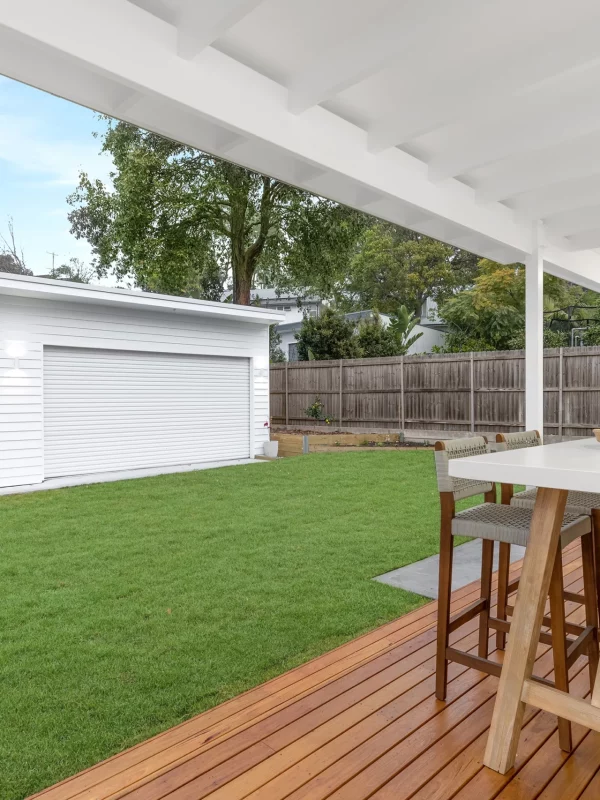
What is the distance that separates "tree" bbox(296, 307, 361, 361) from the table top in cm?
1403

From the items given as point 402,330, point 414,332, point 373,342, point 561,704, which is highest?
point 414,332

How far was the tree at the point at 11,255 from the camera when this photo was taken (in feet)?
84.6

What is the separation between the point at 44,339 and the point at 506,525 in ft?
24.8

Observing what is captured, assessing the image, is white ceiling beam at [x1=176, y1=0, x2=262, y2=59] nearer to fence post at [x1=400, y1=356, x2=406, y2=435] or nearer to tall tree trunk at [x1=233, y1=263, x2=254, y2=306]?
fence post at [x1=400, y1=356, x2=406, y2=435]

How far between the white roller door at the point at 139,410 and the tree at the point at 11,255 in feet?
62.2

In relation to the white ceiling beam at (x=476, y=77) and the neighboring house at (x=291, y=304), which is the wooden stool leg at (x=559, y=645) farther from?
the neighboring house at (x=291, y=304)

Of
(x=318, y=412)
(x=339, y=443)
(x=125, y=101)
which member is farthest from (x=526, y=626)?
(x=318, y=412)

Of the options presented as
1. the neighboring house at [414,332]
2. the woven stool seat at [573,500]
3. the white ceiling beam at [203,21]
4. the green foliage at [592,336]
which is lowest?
the woven stool seat at [573,500]

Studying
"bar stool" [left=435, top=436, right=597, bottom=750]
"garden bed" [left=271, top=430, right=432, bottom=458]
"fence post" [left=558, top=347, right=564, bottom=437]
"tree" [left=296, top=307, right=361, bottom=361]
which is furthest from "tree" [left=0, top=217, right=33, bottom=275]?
"bar stool" [left=435, top=436, right=597, bottom=750]

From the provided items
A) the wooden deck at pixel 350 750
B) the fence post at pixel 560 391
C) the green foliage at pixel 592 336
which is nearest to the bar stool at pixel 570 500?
the wooden deck at pixel 350 750

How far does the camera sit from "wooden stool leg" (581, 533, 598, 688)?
2.26 m

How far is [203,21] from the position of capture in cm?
217

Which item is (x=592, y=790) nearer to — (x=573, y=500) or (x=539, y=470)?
(x=539, y=470)

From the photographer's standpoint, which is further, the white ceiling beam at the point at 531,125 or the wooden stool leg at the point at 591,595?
the white ceiling beam at the point at 531,125
